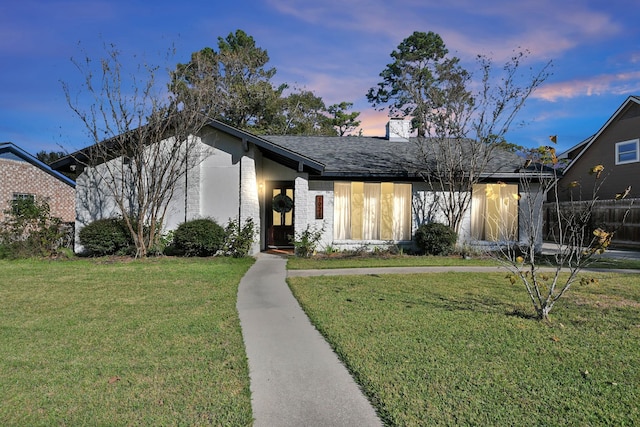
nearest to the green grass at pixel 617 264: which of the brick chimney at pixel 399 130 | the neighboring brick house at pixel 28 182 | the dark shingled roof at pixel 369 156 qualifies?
the dark shingled roof at pixel 369 156

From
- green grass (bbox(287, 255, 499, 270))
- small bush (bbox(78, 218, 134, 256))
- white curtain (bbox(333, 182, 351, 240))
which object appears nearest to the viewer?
green grass (bbox(287, 255, 499, 270))

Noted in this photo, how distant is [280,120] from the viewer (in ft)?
95.3

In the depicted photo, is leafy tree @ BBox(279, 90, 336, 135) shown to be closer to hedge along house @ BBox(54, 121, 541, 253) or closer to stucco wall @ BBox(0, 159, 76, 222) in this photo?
stucco wall @ BBox(0, 159, 76, 222)

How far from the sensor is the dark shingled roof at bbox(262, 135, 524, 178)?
12.8 metres

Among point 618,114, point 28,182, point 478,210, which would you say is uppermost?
point 618,114

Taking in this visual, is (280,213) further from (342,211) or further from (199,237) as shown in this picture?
(199,237)

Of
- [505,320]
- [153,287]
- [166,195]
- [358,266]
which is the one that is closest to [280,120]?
[166,195]

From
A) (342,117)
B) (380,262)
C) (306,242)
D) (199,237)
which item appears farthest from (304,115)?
(380,262)

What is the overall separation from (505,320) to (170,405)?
447cm

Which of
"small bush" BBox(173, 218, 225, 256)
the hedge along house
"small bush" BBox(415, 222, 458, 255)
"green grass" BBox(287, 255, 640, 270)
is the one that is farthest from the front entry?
"small bush" BBox(415, 222, 458, 255)

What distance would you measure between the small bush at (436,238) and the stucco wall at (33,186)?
15403 millimetres

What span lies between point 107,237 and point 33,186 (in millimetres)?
10944

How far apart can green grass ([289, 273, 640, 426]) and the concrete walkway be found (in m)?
0.16

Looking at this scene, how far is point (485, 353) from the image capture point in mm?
4078
